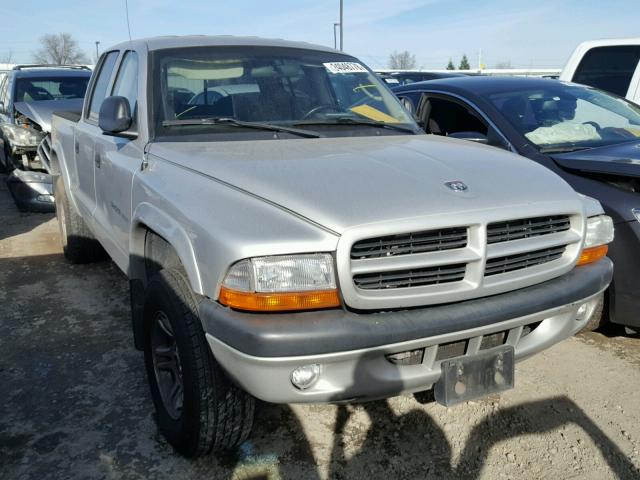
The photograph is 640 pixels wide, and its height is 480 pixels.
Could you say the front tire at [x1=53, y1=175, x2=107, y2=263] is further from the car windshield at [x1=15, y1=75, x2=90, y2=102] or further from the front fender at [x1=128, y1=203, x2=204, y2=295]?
the car windshield at [x1=15, y1=75, x2=90, y2=102]

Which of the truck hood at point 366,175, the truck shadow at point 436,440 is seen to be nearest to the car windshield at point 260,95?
the truck hood at point 366,175

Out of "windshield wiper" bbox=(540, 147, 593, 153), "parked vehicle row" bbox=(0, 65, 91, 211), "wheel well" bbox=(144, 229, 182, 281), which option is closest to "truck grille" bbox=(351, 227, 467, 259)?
"wheel well" bbox=(144, 229, 182, 281)

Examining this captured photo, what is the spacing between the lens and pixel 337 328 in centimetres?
205

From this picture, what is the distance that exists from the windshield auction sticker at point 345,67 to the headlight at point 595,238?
1838 mm

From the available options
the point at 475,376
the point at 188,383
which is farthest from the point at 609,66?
the point at 188,383

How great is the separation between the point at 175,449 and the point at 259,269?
1128 mm

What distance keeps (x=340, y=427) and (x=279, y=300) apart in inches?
43.9

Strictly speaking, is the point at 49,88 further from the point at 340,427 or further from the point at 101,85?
the point at 340,427

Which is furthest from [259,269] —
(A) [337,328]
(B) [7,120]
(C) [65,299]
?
(B) [7,120]

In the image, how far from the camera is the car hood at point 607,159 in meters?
3.43

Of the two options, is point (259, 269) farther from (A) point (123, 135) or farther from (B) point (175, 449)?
(A) point (123, 135)

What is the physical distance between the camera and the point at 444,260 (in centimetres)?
220

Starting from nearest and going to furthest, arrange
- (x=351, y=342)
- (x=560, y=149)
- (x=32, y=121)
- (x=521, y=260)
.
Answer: (x=351, y=342) → (x=521, y=260) → (x=560, y=149) → (x=32, y=121)

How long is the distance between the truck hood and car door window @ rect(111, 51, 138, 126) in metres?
0.57
